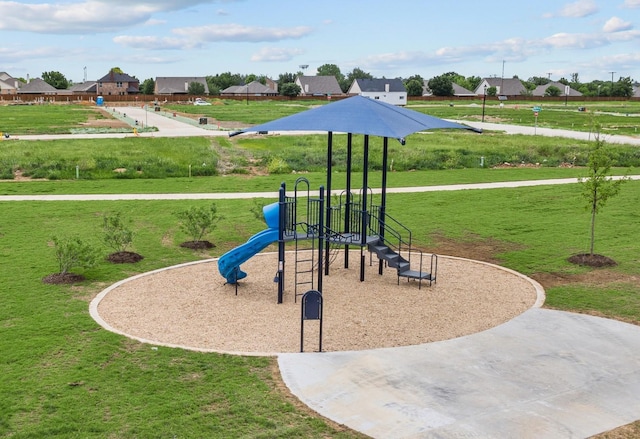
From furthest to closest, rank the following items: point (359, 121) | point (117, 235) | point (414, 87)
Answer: point (414, 87) → point (117, 235) → point (359, 121)

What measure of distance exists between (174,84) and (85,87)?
38.5 m

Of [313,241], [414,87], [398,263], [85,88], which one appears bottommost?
[398,263]

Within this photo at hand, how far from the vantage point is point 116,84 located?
6688 inches

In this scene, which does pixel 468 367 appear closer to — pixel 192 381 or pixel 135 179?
pixel 192 381

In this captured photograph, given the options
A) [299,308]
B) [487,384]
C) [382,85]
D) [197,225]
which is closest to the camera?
[487,384]

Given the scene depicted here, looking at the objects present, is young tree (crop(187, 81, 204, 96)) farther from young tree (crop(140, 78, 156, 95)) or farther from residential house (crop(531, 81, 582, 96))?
residential house (crop(531, 81, 582, 96))

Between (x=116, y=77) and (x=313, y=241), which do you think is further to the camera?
(x=116, y=77)

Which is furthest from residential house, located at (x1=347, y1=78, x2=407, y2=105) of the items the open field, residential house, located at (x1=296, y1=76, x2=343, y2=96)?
the open field

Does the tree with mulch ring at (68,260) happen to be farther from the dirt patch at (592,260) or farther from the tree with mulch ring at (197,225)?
the dirt patch at (592,260)

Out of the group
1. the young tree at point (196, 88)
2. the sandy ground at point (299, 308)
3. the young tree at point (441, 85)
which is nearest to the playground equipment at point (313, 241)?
the sandy ground at point (299, 308)

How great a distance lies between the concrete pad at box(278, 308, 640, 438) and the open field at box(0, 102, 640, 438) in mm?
565

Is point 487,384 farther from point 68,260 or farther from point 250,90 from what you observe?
point 250,90

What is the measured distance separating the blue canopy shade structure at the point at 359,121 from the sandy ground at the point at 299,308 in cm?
376

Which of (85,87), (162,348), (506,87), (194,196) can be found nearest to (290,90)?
(506,87)
